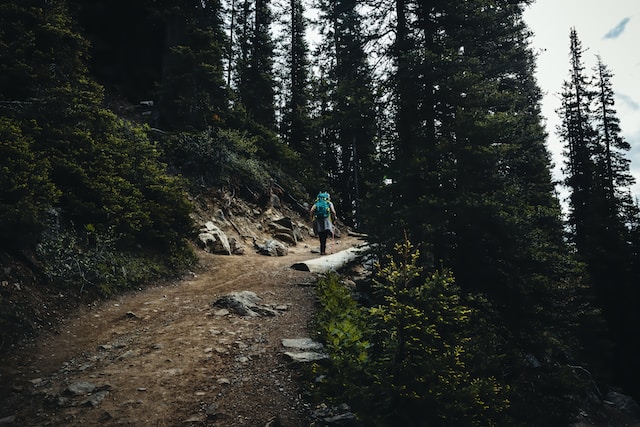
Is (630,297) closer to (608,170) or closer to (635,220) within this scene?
(635,220)

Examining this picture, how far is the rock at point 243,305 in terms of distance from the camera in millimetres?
7391

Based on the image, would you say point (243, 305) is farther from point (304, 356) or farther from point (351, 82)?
point (351, 82)

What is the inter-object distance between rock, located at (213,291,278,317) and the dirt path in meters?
0.20

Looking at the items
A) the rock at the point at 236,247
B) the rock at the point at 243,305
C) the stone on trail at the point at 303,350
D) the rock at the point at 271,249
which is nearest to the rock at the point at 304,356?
the stone on trail at the point at 303,350

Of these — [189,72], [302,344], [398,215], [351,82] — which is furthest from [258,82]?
[302,344]

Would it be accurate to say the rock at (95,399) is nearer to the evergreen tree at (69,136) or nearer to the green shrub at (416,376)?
the green shrub at (416,376)

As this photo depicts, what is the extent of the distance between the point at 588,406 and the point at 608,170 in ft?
75.0

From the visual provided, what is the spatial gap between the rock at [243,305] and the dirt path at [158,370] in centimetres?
20

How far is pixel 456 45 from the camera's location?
31.5ft

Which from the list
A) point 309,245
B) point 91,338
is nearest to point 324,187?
point 309,245

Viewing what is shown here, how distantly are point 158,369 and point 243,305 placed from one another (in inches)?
101

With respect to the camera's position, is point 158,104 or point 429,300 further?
point 158,104

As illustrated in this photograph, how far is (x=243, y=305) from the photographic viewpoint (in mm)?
7551

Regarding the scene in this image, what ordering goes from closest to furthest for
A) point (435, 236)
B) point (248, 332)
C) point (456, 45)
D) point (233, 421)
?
point (233, 421)
point (248, 332)
point (435, 236)
point (456, 45)
